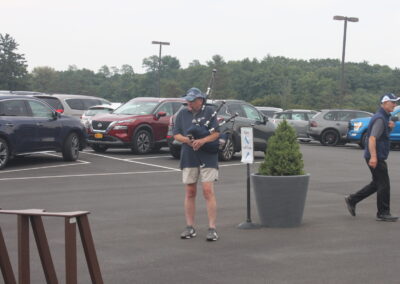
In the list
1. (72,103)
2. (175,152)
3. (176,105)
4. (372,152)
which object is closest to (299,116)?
(72,103)

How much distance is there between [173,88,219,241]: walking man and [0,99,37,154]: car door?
863cm

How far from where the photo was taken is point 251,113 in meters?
20.8

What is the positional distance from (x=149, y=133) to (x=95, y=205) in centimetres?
1056

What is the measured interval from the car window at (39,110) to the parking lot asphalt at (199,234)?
6.25 feet

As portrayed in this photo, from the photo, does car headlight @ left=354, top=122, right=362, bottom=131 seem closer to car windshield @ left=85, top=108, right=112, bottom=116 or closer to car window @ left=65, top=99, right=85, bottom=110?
car windshield @ left=85, top=108, right=112, bottom=116

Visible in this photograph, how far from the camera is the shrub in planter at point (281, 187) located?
30.3ft

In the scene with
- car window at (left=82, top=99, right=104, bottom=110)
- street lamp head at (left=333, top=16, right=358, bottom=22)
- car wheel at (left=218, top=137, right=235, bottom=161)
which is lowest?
car wheel at (left=218, top=137, right=235, bottom=161)

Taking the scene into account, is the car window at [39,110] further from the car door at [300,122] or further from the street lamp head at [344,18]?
the street lamp head at [344,18]

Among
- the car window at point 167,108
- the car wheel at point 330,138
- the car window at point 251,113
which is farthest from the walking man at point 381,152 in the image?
the car wheel at point 330,138

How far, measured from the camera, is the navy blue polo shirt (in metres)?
8.46

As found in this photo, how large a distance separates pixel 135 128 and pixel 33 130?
4407 mm

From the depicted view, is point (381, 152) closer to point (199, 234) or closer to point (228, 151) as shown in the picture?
point (199, 234)

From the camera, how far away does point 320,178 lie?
15.7 meters

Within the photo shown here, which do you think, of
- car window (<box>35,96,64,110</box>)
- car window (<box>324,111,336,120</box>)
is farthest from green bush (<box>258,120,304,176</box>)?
car window (<box>324,111,336,120</box>)
